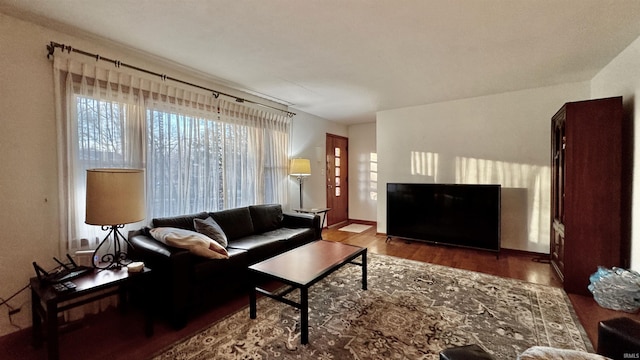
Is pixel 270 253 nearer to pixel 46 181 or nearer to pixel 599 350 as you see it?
pixel 46 181

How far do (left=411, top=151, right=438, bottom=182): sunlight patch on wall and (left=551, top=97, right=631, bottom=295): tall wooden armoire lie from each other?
1920mm

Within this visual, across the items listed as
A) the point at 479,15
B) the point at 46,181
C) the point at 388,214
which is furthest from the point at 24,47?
the point at 388,214

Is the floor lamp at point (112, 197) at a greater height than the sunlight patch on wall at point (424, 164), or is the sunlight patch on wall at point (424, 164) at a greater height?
the sunlight patch on wall at point (424, 164)

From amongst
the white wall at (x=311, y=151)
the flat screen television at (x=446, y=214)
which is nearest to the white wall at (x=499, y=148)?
the flat screen television at (x=446, y=214)

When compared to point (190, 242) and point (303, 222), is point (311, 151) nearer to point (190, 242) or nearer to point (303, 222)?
point (303, 222)

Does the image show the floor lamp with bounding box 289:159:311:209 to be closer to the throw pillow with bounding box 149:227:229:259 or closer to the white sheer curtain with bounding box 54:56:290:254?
the white sheer curtain with bounding box 54:56:290:254

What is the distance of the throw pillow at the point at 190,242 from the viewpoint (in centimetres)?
220

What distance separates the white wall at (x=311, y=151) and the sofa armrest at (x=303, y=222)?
817 millimetres

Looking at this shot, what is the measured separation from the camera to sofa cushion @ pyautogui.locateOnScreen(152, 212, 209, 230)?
8.71ft

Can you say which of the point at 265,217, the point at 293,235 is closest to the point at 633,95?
the point at 293,235

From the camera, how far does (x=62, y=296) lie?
5.30 ft

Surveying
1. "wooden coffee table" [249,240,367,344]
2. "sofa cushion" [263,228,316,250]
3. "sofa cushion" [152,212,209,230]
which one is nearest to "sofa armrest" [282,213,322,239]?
"sofa cushion" [263,228,316,250]

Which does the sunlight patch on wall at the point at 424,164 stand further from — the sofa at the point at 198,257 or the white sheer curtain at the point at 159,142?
the sofa at the point at 198,257

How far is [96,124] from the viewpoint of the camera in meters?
2.39
